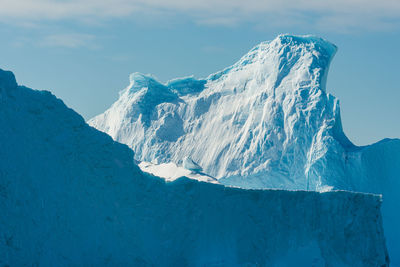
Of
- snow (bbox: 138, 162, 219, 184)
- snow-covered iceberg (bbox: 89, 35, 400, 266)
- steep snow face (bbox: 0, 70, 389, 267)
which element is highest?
snow-covered iceberg (bbox: 89, 35, 400, 266)

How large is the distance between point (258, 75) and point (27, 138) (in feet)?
38.7

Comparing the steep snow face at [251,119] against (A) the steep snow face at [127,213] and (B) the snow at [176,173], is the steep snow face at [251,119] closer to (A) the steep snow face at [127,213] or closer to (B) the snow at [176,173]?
(B) the snow at [176,173]

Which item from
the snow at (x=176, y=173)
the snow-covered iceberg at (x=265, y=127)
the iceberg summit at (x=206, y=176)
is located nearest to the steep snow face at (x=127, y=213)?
the iceberg summit at (x=206, y=176)

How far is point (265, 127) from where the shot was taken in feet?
83.3

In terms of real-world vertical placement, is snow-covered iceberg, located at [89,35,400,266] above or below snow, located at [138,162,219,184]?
above

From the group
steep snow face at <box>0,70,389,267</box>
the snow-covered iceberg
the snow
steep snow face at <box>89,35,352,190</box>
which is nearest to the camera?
steep snow face at <box>0,70,389,267</box>

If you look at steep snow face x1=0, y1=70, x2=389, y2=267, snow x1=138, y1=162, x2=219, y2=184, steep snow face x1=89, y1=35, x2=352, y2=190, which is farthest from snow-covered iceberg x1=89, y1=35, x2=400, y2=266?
steep snow face x1=0, y1=70, x2=389, y2=267

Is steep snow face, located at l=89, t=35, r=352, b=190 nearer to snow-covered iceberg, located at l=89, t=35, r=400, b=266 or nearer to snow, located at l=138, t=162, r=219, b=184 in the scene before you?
snow-covered iceberg, located at l=89, t=35, r=400, b=266

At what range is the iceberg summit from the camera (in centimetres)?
1631

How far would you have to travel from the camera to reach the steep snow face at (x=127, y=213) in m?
16.0

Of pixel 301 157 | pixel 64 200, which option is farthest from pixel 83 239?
pixel 301 157

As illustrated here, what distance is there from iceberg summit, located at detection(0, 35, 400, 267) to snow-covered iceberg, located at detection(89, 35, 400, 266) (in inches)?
1.5

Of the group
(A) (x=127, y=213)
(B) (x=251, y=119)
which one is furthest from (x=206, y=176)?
(B) (x=251, y=119)

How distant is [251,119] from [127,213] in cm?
902
